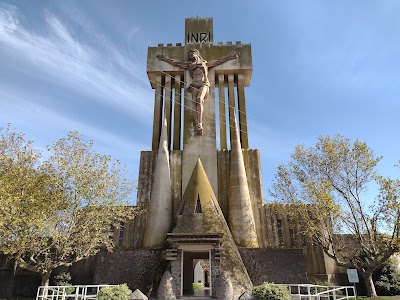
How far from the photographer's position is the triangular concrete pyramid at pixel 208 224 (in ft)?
54.4

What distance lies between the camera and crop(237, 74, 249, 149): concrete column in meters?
26.0

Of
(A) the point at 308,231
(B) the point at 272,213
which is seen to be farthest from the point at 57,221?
(A) the point at 308,231

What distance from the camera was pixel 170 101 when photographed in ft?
90.0

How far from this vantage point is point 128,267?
1934 centimetres

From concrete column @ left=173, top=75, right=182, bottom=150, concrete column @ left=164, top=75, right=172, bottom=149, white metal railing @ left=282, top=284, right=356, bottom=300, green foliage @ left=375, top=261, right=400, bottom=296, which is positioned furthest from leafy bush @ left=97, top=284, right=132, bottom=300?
green foliage @ left=375, top=261, right=400, bottom=296

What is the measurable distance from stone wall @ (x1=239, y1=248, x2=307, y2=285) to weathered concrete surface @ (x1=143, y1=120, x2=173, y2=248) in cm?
542

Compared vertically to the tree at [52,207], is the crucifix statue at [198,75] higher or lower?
higher

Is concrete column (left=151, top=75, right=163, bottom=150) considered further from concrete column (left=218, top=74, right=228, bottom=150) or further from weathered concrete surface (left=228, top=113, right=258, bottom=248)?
weathered concrete surface (left=228, top=113, right=258, bottom=248)

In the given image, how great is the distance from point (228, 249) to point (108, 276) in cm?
747

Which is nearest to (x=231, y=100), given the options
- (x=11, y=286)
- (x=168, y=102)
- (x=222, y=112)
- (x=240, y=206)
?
(x=222, y=112)

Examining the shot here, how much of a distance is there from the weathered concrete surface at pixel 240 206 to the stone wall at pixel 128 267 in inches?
216

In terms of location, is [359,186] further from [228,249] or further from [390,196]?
[228,249]

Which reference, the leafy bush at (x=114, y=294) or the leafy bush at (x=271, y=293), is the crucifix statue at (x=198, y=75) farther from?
the leafy bush at (x=114, y=294)

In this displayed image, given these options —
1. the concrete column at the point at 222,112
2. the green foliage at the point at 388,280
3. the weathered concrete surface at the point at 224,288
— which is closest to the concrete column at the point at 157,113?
the concrete column at the point at 222,112
